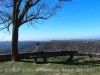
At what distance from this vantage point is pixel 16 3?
570 inches

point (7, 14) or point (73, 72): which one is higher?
point (7, 14)

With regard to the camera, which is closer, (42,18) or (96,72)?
(96,72)

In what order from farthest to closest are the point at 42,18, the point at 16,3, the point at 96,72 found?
the point at 42,18 < the point at 16,3 < the point at 96,72

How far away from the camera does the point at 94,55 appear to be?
15.9 m

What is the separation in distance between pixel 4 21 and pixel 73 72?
792 centimetres

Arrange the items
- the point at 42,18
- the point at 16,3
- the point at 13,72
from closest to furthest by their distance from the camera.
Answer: the point at 13,72, the point at 16,3, the point at 42,18

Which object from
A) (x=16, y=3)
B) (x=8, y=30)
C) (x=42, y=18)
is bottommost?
(x=8, y=30)

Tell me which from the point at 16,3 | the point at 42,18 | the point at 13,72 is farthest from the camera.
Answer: the point at 42,18

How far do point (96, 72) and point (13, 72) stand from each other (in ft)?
15.1

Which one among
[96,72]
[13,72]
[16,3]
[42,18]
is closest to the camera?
[96,72]

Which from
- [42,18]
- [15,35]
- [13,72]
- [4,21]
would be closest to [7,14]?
[4,21]

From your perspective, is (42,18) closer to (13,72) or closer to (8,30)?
(8,30)

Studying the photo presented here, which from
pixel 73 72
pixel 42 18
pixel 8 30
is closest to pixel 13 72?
pixel 73 72

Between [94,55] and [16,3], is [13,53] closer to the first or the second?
[16,3]
